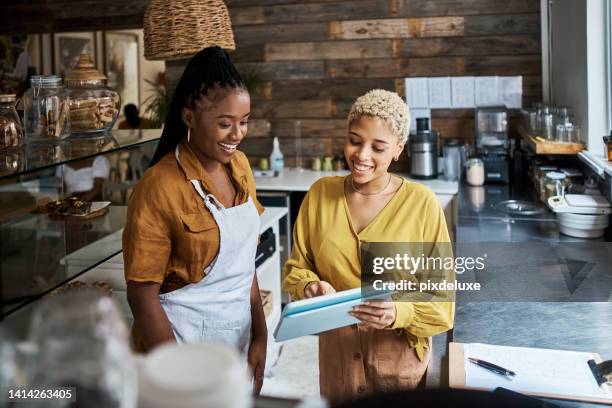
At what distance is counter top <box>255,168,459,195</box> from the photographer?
3797 mm

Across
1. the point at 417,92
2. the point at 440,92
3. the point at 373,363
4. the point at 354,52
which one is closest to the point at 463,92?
the point at 440,92

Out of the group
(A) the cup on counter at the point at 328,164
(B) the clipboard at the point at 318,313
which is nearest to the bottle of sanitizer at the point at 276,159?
(A) the cup on counter at the point at 328,164

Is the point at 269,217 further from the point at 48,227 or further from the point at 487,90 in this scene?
the point at 487,90

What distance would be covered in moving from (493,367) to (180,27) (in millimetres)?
1572

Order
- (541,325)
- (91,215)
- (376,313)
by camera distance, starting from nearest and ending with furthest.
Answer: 1. (376,313)
2. (541,325)
3. (91,215)

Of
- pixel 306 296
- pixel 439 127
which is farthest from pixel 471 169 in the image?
pixel 306 296

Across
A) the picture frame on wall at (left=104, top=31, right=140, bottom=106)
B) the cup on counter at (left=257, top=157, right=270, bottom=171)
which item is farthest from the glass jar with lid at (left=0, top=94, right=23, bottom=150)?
the picture frame on wall at (left=104, top=31, right=140, bottom=106)

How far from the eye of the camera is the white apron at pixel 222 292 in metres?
1.51

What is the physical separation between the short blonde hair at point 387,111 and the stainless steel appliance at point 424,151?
2.52 meters

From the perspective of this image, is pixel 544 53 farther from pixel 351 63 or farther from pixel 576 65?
pixel 351 63

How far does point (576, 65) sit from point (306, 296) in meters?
2.59

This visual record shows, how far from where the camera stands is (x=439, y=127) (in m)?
4.39

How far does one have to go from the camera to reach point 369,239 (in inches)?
58.4

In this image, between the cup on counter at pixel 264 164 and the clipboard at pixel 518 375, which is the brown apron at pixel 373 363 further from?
the cup on counter at pixel 264 164
